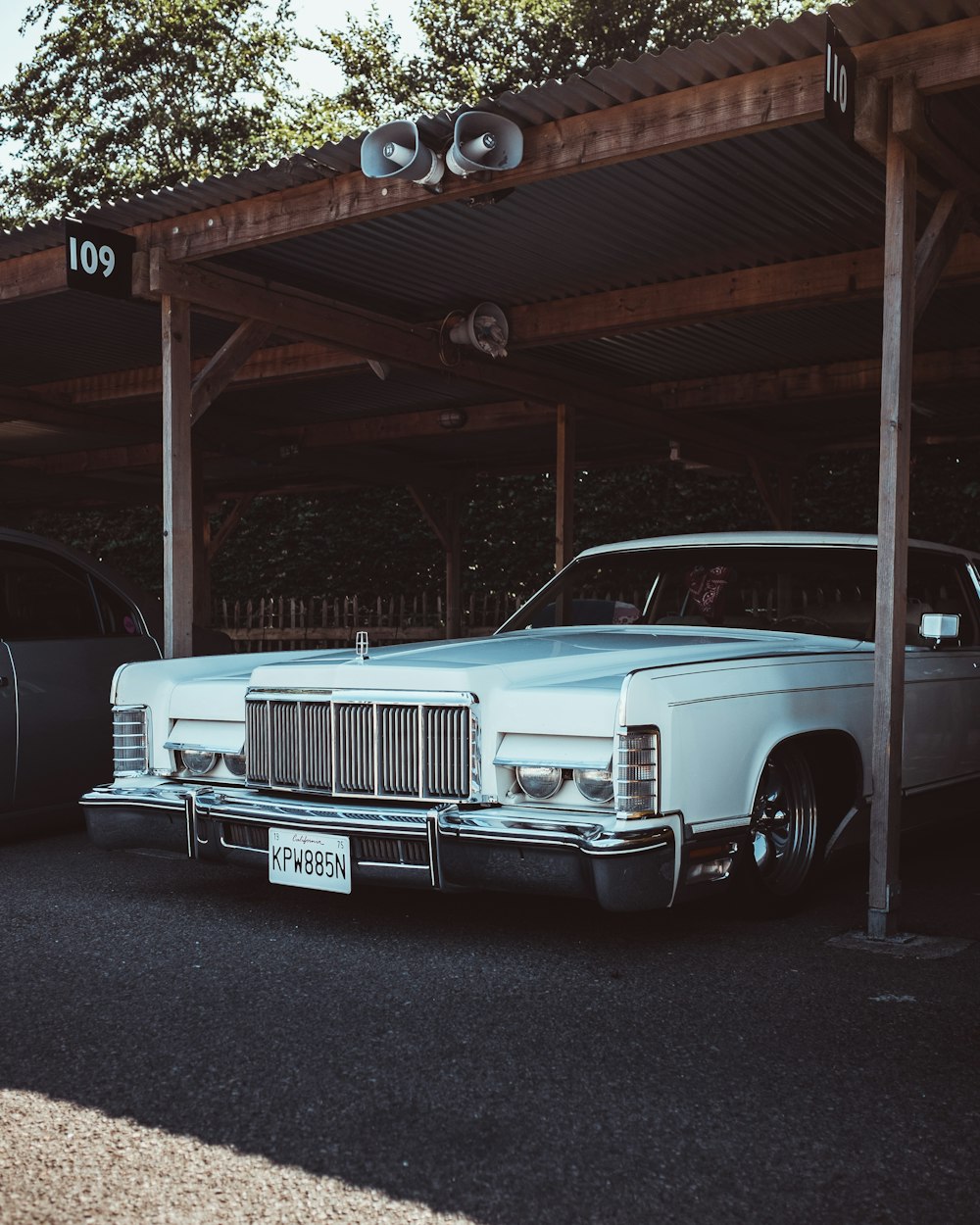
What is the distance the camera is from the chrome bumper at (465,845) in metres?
4.33

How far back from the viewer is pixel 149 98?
34062 millimetres

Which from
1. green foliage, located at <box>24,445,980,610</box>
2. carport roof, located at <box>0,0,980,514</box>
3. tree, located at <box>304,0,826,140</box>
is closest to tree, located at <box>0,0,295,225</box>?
tree, located at <box>304,0,826,140</box>

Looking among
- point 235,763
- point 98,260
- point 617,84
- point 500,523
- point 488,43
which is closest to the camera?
point 235,763

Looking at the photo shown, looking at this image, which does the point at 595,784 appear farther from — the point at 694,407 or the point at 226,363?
the point at 694,407

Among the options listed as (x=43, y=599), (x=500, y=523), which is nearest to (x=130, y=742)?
(x=43, y=599)

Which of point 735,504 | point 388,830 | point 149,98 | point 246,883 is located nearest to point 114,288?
point 246,883

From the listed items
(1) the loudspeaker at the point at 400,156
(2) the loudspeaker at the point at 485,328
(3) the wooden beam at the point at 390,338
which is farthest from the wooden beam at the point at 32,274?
(2) the loudspeaker at the point at 485,328

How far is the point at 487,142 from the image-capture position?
628 cm

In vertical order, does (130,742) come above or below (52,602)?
below

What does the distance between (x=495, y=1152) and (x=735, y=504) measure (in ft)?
53.2

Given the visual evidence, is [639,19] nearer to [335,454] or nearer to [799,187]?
[335,454]

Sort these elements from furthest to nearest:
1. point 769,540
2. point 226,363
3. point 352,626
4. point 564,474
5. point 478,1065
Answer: point 352,626 → point 564,474 → point 226,363 → point 769,540 → point 478,1065

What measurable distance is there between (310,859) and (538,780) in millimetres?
933

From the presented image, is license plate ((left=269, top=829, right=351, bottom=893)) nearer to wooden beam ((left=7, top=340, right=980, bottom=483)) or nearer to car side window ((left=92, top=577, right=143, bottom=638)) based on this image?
car side window ((left=92, top=577, right=143, bottom=638))
